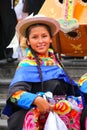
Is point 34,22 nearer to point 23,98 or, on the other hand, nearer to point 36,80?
point 36,80

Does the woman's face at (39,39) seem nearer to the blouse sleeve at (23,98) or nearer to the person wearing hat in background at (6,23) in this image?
the blouse sleeve at (23,98)

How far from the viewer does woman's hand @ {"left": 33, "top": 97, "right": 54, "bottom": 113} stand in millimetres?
2496

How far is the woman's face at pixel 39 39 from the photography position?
2.74 metres

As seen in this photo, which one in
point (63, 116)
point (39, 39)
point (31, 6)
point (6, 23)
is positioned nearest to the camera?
point (63, 116)

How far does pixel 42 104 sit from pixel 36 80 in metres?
0.20

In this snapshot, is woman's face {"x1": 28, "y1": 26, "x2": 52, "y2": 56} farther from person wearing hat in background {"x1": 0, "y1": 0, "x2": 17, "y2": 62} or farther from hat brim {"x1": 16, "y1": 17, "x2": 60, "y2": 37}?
person wearing hat in background {"x1": 0, "y1": 0, "x2": 17, "y2": 62}

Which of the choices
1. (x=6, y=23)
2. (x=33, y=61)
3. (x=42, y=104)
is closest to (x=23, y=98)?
(x=42, y=104)

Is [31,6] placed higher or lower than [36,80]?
higher

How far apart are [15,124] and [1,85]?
2.35 meters

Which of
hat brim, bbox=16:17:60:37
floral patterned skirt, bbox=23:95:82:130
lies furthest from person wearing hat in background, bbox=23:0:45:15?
floral patterned skirt, bbox=23:95:82:130

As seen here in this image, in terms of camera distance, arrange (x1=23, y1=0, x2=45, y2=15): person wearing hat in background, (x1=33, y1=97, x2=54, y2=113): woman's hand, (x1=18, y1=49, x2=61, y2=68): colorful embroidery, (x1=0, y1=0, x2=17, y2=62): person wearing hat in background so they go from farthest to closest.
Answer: (x1=0, y1=0, x2=17, y2=62): person wearing hat in background → (x1=23, y1=0, x2=45, y2=15): person wearing hat in background → (x1=18, y1=49, x2=61, y2=68): colorful embroidery → (x1=33, y1=97, x2=54, y2=113): woman's hand

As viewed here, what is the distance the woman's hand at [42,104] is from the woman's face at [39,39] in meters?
0.38

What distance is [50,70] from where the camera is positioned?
270 centimetres

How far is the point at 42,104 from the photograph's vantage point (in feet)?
8.19
